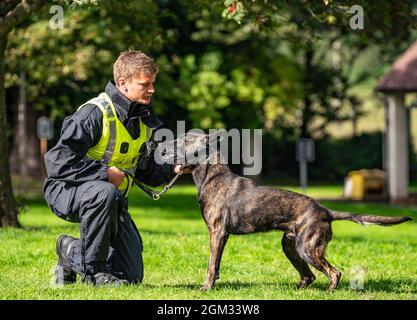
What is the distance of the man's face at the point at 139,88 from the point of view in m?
8.23

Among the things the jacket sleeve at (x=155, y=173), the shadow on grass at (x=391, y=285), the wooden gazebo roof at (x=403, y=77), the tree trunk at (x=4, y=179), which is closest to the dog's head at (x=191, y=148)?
the jacket sleeve at (x=155, y=173)

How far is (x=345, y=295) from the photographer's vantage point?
7855mm

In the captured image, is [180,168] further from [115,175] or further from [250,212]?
[250,212]

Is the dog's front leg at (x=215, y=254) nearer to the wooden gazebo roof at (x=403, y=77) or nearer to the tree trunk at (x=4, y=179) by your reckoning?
the tree trunk at (x=4, y=179)

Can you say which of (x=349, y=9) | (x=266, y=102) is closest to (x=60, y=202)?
(x=349, y=9)

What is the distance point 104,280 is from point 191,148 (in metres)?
1.39

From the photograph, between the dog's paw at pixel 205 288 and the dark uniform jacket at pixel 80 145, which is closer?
the dark uniform jacket at pixel 80 145

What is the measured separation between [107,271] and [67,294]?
→ 731mm

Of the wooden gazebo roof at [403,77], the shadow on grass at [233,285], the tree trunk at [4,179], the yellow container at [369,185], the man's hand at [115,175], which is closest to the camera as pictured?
the man's hand at [115,175]

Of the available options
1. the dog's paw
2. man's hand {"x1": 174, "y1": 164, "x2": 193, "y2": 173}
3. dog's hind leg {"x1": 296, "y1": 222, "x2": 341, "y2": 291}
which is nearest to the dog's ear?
man's hand {"x1": 174, "y1": 164, "x2": 193, "y2": 173}

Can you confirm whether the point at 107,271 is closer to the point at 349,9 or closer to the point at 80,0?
the point at 80,0

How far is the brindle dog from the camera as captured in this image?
794cm

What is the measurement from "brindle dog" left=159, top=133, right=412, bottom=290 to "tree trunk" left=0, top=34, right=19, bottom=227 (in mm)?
6151

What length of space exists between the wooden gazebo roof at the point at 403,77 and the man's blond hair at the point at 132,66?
20085mm
